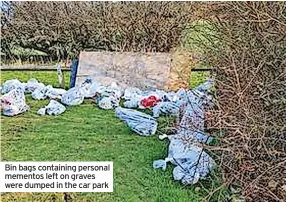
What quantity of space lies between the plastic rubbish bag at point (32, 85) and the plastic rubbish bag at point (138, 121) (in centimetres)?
45

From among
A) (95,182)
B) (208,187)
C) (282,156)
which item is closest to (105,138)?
(95,182)

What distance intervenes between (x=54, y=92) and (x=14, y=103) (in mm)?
244

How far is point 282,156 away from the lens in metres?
2.61

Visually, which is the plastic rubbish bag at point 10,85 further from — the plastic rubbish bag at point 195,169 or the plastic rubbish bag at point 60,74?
the plastic rubbish bag at point 195,169

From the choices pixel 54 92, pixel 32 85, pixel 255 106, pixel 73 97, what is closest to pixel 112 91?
pixel 73 97

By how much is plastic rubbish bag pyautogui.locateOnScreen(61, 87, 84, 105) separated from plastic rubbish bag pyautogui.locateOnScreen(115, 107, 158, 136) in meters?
0.24

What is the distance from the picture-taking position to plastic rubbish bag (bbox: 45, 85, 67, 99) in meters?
3.43

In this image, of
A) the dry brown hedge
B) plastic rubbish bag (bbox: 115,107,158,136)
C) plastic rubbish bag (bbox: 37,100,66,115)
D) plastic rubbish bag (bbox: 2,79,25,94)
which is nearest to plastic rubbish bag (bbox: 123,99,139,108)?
plastic rubbish bag (bbox: 115,107,158,136)

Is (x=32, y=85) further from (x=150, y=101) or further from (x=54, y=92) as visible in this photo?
(x=150, y=101)

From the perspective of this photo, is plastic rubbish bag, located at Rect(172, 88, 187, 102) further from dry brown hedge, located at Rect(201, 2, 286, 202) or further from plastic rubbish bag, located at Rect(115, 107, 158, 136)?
dry brown hedge, located at Rect(201, 2, 286, 202)

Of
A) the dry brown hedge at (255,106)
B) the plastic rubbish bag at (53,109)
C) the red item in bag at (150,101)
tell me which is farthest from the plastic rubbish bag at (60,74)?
the dry brown hedge at (255,106)

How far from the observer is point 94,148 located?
3043 millimetres

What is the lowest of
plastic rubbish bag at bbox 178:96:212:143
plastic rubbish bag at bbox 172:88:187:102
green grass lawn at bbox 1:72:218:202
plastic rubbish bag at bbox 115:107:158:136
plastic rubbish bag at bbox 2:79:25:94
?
green grass lawn at bbox 1:72:218:202

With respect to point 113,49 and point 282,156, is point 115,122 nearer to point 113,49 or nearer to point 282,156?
point 113,49
